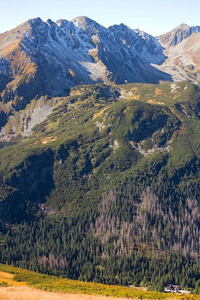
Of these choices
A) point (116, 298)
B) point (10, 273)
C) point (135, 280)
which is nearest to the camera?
point (116, 298)

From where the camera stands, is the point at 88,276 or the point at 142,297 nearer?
the point at 142,297

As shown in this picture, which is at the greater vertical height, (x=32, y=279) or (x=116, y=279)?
(x=32, y=279)

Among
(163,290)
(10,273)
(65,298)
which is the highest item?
(65,298)

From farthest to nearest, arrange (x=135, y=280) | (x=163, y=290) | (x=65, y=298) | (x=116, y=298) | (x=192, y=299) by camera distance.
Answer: (x=135, y=280), (x=163, y=290), (x=192, y=299), (x=116, y=298), (x=65, y=298)

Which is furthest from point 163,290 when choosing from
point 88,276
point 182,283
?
point 88,276

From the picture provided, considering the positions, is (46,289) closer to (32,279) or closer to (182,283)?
(32,279)

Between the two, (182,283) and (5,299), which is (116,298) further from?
(182,283)

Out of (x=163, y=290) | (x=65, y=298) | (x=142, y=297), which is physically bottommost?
(x=163, y=290)

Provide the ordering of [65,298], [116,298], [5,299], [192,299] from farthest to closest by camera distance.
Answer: [192,299]
[116,298]
[65,298]
[5,299]

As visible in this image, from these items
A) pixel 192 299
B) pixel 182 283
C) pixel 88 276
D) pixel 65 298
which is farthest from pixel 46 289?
pixel 182 283
